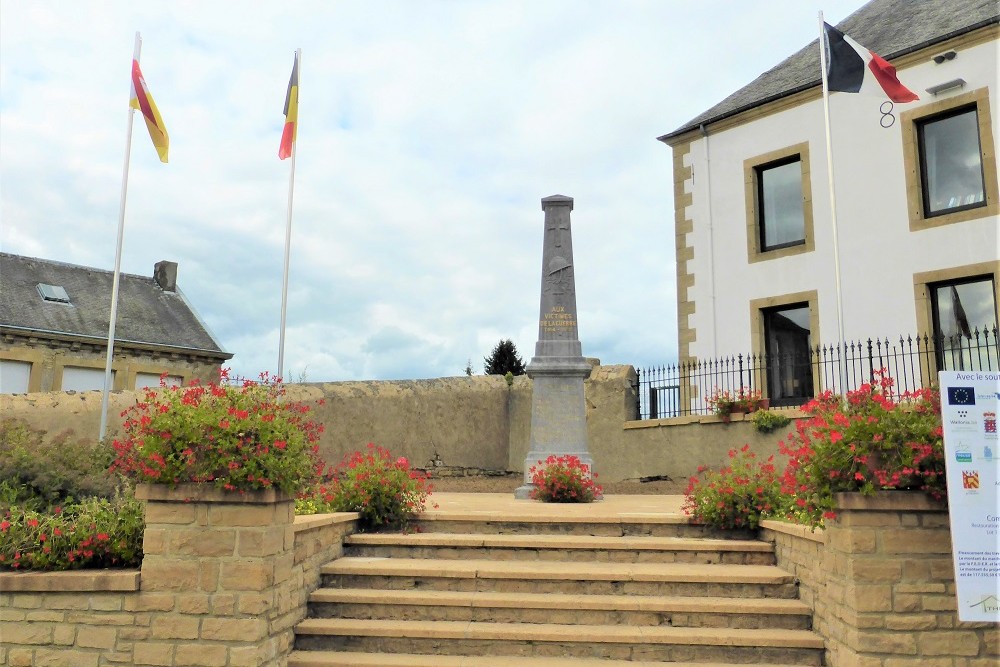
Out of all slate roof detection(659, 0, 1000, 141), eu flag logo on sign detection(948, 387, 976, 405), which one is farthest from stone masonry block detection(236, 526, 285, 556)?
slate roof detection(659, 0, 1000, 141)

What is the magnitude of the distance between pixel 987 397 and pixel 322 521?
472cm

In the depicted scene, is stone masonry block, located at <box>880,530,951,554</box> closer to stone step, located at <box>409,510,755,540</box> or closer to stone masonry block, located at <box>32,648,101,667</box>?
stone step, located at <box>409,510,755,540</box>

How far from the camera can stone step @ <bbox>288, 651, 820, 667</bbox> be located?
5.00m

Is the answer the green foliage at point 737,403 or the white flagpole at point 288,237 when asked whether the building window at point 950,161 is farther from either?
the white flagpole at point 288,237

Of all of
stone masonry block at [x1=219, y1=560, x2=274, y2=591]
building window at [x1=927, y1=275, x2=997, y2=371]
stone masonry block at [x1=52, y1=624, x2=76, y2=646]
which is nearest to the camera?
stone masonry block at [x1=219, y1=560, x2=274, y2=591]

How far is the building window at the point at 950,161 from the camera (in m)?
12.8

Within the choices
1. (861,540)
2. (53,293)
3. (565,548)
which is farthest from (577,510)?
(53,293)

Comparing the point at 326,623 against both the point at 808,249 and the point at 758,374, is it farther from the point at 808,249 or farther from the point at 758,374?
the point at 808,249

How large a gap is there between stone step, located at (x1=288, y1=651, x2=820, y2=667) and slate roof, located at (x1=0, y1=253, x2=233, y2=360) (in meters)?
22.9

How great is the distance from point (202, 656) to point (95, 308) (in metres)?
25.8

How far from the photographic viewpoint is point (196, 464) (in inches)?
194

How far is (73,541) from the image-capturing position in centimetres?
516

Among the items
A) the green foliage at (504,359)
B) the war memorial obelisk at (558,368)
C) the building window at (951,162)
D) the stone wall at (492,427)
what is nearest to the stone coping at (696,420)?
the stone wall at (492,427)

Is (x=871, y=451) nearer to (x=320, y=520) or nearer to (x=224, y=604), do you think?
(x=320, y=520)
